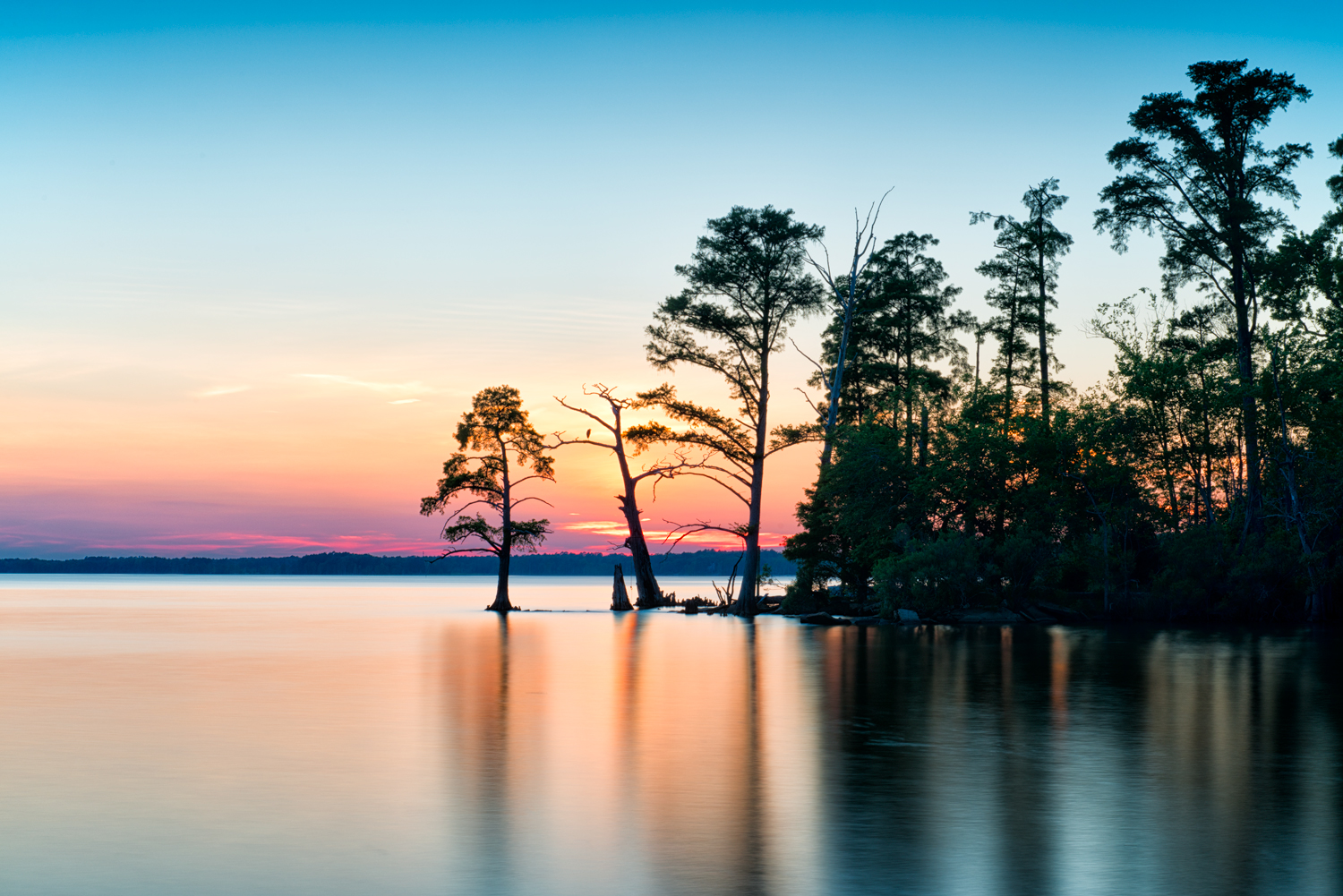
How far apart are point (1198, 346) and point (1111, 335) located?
7.33 metres

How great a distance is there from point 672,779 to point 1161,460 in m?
43.6

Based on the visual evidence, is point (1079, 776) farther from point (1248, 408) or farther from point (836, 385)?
point (836, 385)

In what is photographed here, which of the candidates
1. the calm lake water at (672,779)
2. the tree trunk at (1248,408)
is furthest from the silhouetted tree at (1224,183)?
the calm lake water at (672,779)

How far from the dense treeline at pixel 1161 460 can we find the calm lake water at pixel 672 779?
20845 millimetres

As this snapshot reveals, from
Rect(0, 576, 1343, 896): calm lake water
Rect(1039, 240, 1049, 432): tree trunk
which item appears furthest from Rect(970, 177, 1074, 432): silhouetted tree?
Rect(0, 576, 1343, 896): calm lake water

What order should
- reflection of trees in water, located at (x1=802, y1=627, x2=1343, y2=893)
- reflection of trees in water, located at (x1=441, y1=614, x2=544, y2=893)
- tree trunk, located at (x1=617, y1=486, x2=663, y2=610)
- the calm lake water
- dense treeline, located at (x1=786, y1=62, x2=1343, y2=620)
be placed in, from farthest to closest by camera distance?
tree trunk, located at (x1=617, y1=486, x2=663, y2=610), dense treeline, located at (x1=786, y1=62, x2=1343, y2=620), reflection of trees in water, located at (x1=441, y1=614, x2=544, y2=893), reflection of trees in water, located at (x1=802, y1=627, x2=1343, y2=893), the calm lake water

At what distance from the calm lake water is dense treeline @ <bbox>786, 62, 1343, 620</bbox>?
Result: 2085 cm

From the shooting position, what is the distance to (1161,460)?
162ft

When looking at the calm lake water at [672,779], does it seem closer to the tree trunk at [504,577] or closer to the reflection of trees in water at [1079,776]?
the reflection of trees in water at [1079,776]

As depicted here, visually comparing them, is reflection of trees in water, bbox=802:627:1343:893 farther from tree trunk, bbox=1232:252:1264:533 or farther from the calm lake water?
tree trunk, bbox=1232:252:1264:533

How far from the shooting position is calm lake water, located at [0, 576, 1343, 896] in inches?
310

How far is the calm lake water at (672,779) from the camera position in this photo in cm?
786

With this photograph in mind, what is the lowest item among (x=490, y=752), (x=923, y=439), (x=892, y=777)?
(x=490, y=752)

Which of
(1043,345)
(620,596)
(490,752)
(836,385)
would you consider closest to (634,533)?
(620,596)
